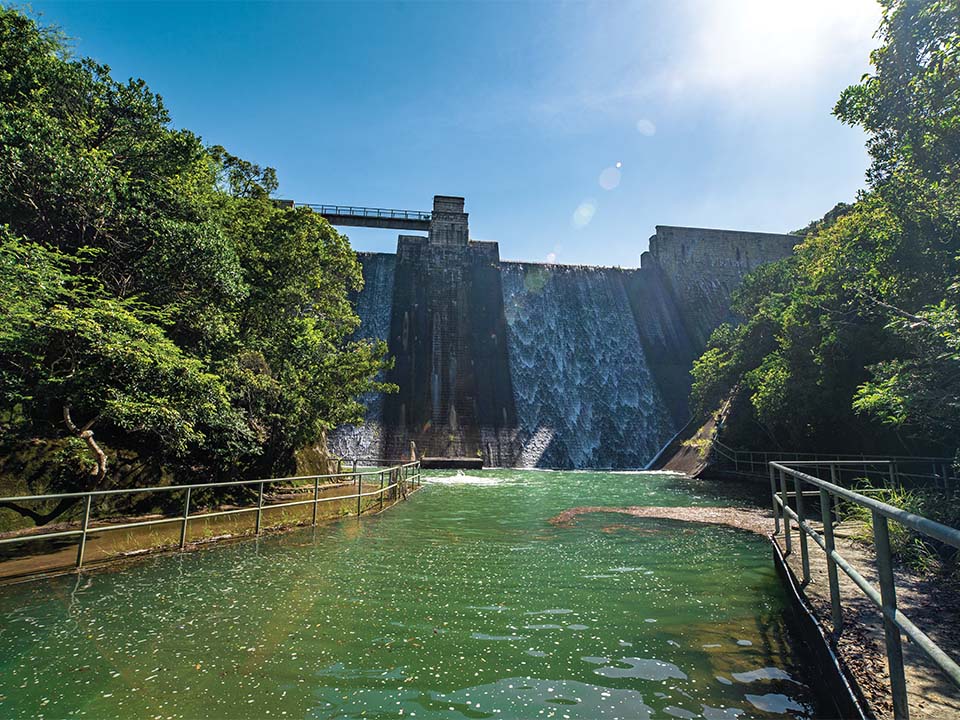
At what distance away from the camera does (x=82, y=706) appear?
2.99 m

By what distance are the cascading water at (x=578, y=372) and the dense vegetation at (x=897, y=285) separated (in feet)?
47.1

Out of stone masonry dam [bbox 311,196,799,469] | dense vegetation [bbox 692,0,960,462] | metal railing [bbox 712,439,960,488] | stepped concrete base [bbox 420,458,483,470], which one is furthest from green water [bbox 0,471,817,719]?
stone masonry dam [bbox 311,196,799,469]

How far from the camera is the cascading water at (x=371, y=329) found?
2798cm

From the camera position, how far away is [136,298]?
8.74 m

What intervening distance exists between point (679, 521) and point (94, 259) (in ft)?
42.6

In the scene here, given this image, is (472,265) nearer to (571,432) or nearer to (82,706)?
(571,432)

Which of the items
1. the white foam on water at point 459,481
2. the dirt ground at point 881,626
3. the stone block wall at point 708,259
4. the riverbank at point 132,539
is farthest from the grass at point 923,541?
the stone block wall at point 708,259

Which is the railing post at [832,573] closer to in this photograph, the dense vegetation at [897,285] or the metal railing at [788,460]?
the dense vegetation at [897,285]

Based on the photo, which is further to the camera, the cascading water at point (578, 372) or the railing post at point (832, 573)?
the cascading water at point (578, 372)

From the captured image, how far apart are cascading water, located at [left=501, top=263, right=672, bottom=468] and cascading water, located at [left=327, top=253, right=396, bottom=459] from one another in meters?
8.87

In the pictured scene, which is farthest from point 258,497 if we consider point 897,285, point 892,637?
point 897,285

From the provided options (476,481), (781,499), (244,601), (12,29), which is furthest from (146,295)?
(476,481)

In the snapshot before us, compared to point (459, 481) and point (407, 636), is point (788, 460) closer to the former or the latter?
point (459, 481)

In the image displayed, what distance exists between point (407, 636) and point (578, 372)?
31.0m
